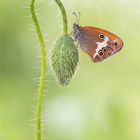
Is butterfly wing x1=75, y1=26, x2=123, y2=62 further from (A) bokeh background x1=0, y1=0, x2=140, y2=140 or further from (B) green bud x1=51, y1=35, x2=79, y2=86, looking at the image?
(A) bokeh background x1=0, y1=0, x2=140, y2=140

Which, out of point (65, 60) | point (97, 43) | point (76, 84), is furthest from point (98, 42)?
point (76, 84)

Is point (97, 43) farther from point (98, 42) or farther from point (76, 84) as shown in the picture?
point (76, 84)

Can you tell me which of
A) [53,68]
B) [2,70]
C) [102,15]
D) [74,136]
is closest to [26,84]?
[2,70]

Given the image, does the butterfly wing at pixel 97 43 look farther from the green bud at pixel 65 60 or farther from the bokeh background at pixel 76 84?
the bokeh background at pixel 76 84

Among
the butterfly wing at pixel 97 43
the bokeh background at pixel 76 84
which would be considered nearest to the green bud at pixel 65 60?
the butterfly wing at pixel 97 43

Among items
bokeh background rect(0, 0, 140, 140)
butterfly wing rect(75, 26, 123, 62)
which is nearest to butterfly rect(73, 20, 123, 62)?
butterfly wing rect(75, 26, 123, 62)

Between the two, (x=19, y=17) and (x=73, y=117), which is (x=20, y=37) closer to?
(x=19, y=17)

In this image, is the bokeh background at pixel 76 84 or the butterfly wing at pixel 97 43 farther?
the bokeh background at pixel 76 84
